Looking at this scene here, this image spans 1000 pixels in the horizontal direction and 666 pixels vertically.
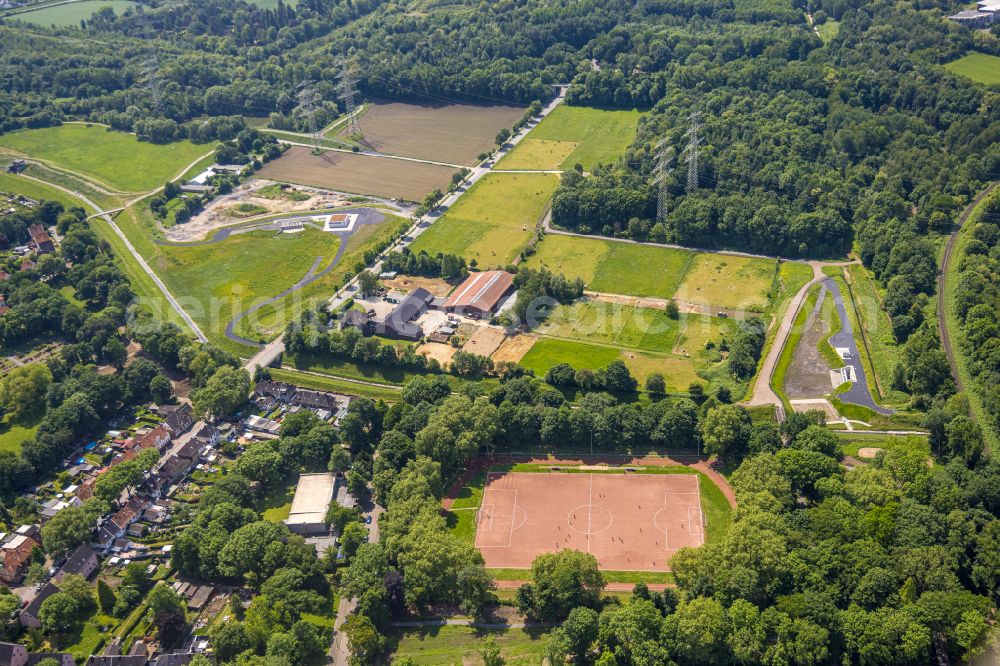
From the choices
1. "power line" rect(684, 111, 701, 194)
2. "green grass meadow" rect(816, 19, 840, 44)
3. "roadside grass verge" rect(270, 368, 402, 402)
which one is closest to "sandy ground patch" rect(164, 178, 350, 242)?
"roadside grass verge" rect(270, 368, 402, 402)

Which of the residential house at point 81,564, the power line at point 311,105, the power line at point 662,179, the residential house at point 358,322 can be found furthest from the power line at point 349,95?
the residential house at point 81,564

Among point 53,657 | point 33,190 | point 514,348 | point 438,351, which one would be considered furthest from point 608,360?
point 33,190

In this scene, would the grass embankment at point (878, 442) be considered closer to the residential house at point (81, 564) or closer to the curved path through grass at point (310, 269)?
the curved path through grass at point (310, 269)

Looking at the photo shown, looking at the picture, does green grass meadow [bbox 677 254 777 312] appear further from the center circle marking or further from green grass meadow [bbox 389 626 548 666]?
green grass meadow [bbox 389 626 548 666]

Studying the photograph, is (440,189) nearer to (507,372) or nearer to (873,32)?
(507,372)

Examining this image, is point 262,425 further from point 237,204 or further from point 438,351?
point 237,204

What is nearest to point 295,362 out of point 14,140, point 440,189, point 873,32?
point 440,189
